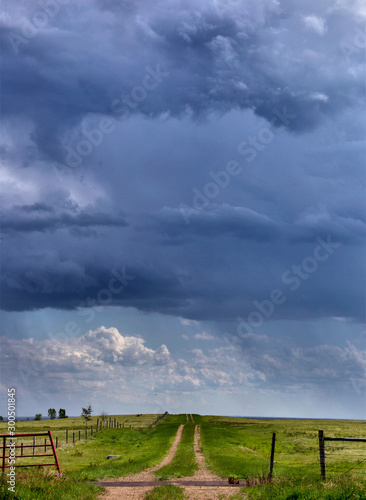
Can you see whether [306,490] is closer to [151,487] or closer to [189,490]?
[189,490]

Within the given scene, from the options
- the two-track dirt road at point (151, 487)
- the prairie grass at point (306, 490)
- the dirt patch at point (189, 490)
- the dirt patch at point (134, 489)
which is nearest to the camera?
the prairie grass at point (306, 490)

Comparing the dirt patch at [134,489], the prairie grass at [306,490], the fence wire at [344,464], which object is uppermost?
the prairie grass at [306,490]

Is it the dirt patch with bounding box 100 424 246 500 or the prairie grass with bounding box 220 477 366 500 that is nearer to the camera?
the prairie grass with bounding box 220 477 366 500

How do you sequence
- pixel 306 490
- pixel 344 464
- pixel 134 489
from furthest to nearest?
pixel 344 464
pixel 134 489
pixel 306 490

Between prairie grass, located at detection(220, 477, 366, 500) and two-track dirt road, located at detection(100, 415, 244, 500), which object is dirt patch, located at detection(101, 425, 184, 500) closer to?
two-track dirt road, located at detection(100, 415, 244, 500)

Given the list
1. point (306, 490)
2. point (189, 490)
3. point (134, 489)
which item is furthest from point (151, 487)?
point (306, 490)

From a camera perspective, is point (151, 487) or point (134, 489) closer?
point (134, 489)

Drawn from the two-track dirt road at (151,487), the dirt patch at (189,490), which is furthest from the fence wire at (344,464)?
the two-track dirt road at (151,487)

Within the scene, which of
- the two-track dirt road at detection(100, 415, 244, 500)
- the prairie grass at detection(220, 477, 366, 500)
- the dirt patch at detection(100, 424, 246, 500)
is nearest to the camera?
the prairie grass at detection(220, 477, 366, 500)

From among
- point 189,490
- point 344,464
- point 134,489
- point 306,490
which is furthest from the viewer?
point 344,464

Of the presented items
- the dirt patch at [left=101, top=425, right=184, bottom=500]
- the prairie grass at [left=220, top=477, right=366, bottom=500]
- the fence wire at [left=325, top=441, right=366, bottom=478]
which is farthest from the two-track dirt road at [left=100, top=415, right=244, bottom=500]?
the fence wire at [left=325, top=441, right=366, bottom=478]

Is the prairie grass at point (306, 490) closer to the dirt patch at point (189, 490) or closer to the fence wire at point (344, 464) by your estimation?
the dirt patch at point (189, 490)

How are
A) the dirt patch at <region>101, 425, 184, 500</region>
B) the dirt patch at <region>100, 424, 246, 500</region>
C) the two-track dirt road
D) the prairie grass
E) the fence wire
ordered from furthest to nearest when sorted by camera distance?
the fence wire < the dirt patch at <region>101, 425, 184, 500</region> < the two-track dirt road < the dirt patch at <region>100, 424, 246, 500</region> < the prairie grass

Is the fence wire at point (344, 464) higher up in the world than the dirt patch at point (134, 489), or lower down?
lower down
